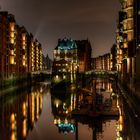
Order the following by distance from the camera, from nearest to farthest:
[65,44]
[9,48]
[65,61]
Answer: [65,61] < [9,48] < [65,44]

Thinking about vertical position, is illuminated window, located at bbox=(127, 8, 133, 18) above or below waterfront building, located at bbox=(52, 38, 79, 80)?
above

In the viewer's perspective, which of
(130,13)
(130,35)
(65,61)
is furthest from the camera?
(65,61)

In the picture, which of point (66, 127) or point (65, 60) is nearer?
point (66, 127)

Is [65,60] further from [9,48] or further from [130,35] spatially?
[130,35]

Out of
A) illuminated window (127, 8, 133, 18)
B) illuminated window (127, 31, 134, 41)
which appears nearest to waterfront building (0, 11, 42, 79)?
illuminated window (127, 31, 134, 41)

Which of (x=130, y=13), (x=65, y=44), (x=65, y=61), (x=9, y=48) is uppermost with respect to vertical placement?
(x=130, y=13)

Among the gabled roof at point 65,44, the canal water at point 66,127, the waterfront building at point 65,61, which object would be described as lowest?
the canal water at point 66,127

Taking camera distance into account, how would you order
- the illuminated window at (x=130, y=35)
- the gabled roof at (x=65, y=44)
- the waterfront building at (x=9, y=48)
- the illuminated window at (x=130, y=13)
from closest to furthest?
1. the illuminated window at (x=130, y=35)
2. the illuminated window at (x=130, y=13)
3. the waterfront building at (x=9, y=48)
4. the gabled roof at (x=65, y=44)

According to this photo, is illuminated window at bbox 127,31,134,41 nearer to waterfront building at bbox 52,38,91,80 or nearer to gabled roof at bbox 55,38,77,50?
waterfront building at bbox 52,38,91,80

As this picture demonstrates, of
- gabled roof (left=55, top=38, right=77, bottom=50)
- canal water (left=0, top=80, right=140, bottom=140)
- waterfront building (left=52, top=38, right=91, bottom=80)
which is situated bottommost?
canal water (left=0, top=80, right=140, bottom=140)

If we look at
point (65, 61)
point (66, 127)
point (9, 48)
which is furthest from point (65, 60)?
point (66, 127)

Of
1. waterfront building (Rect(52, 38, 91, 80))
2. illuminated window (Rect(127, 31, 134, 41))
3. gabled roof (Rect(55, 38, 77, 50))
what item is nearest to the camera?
illuminated window (Rect(127, 31, 134, 41))

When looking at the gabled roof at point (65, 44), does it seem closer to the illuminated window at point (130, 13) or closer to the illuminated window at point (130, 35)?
the illuminated window at point (130, 13)

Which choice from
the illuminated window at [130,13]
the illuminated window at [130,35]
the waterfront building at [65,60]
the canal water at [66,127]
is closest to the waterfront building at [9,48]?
the waterfront building at [65,60]
